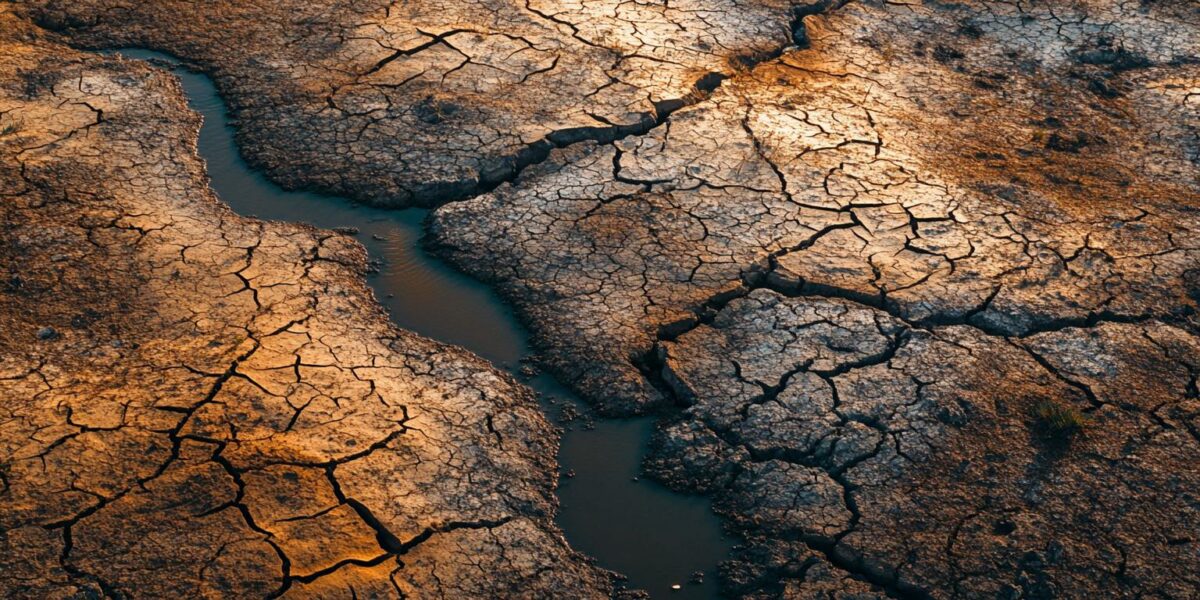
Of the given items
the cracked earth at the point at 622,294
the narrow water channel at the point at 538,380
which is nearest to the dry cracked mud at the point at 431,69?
the cracked earth at the point at 622,294

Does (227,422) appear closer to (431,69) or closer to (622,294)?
(622,294)

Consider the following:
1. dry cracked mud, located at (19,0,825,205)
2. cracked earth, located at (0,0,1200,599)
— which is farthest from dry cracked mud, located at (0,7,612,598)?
dry cracked mud, located at (19,0,825,205)

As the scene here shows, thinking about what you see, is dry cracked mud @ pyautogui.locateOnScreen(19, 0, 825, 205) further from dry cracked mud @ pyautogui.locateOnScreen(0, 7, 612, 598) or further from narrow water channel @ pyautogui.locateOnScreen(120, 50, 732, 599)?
dry cracked mud @ pyautogui.locateOnScreen(0, 7, 612, 598)

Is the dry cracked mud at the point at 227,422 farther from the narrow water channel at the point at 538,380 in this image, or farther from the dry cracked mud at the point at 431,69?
the dry cracked mud at the point at 431,69

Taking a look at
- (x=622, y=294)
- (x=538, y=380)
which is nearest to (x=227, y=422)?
(x=538, y=380)

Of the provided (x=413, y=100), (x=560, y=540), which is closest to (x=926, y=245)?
(x=560, y=540)

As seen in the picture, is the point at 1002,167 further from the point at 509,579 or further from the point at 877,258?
the point at 509,579
